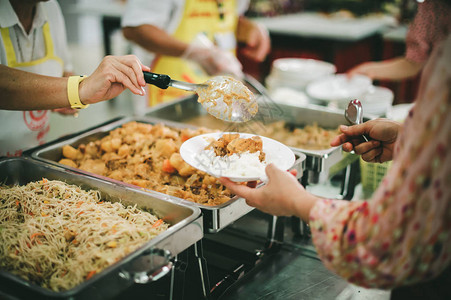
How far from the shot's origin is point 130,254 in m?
1.19

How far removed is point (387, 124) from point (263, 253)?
0.80 meters

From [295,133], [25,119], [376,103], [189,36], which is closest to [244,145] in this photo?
[295,133]

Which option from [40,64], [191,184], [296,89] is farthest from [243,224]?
[296,89]

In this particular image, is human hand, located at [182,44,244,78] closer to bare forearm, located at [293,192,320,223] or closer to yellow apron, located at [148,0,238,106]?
yellow apron, located at [148,0,238,106]

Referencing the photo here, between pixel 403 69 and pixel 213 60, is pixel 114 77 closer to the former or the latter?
pixel 213 60

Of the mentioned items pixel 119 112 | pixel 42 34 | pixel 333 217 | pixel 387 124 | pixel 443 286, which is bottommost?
pixel 119 112

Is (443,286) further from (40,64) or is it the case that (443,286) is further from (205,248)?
(40,64)

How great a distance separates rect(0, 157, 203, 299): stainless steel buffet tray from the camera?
1.10 m

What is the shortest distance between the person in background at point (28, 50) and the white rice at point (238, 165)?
84 cm

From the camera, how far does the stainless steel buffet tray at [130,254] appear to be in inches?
A: 43.3

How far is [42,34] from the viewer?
219 centimetres

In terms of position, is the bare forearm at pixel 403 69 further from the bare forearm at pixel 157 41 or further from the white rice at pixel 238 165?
the white rice at pixel 238 165

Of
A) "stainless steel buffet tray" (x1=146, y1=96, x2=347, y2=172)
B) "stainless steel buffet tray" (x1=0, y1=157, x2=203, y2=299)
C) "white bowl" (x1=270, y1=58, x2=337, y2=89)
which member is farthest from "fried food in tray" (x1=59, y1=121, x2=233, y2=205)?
"white bowl" (x1=270, y1=58, x2=337, y2=89)

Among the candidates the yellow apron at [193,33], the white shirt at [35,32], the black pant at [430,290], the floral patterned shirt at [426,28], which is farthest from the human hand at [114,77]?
the floral patterned shirt at [426,28]
